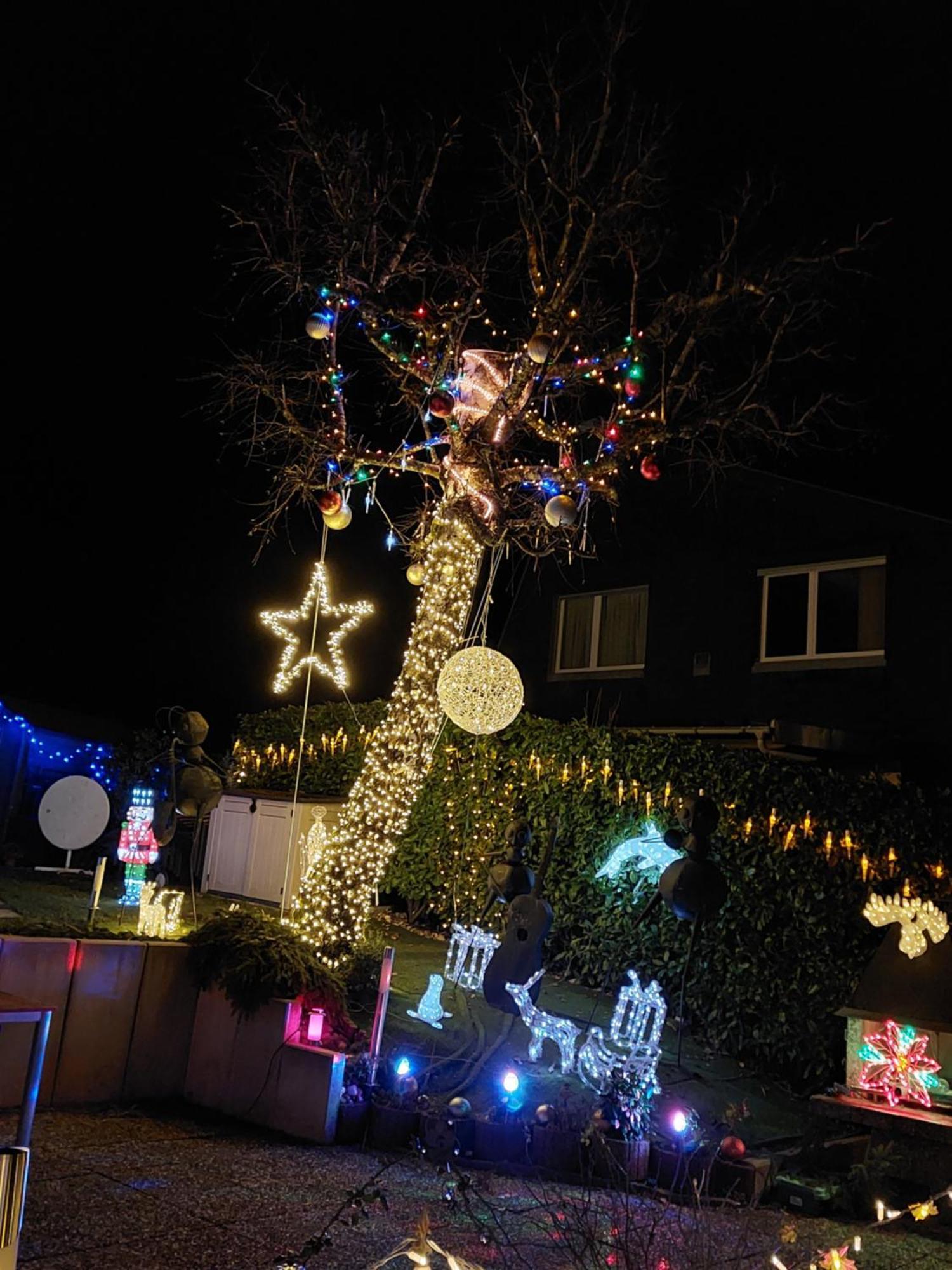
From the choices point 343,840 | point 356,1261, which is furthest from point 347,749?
point 356,1261

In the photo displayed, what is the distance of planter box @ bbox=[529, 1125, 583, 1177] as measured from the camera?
6441 mm

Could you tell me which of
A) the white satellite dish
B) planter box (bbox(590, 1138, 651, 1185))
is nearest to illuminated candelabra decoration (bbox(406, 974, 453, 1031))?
planter box (bbox(590, 1138, 651, 1185))

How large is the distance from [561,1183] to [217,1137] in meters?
Result: 2.08

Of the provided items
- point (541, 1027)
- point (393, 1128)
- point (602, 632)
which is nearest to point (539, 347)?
point (541, 1027)

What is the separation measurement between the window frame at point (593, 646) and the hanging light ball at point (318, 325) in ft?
25.5

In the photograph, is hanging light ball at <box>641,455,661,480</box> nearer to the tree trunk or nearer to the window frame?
the tree trunk

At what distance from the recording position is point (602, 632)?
55.9 ft

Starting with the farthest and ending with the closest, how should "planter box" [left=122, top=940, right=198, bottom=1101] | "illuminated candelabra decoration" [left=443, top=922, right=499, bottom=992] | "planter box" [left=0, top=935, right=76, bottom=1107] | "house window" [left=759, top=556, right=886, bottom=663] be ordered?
"house window" [left=759, top=556, right=886, bottom=663], "illuminated candelabra decoration" [left=443, top=922, right=499, bottom=992], "planter box" [left=122, top=940, right=198, bottom=1101], "planter box" [left=0, top=935, right=76, bottom=1107]

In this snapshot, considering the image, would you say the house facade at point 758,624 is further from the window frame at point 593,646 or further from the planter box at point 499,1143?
the planter box at point 499,1143

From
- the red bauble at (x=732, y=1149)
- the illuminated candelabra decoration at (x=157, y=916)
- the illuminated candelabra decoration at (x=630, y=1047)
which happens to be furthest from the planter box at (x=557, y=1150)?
the illuminated candelabra decoration at (x=157, y=916)

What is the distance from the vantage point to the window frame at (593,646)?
16406mm

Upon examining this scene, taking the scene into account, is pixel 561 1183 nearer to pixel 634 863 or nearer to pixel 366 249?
pixel 634 863

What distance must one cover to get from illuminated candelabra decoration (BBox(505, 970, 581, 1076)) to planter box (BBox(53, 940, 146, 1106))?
9.62ft

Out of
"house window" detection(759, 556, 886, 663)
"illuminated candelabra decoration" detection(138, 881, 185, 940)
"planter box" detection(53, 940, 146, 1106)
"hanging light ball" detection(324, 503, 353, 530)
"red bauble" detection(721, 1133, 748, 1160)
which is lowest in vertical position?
"red bauble" detection(721, 1133, 748, 1160)
